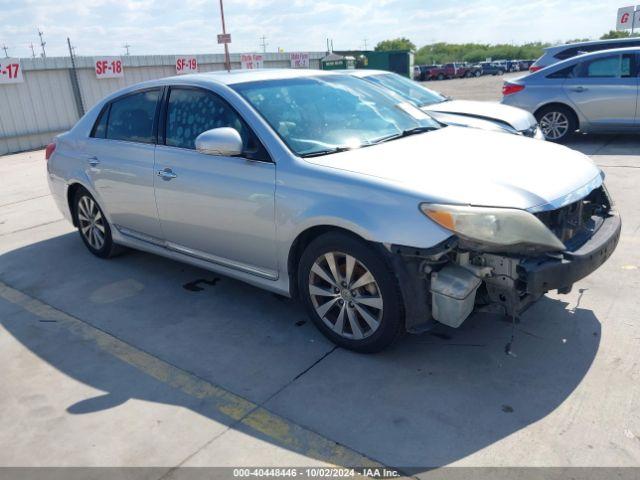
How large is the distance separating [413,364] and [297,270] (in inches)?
36.7

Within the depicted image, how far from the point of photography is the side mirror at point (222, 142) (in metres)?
3.50

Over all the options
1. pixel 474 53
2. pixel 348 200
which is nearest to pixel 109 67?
pixel 348 200

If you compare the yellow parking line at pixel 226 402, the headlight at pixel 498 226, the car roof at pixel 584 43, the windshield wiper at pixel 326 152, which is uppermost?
the car roof at pixel 584 43

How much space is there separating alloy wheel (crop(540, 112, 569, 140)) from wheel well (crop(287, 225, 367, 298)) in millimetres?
7758

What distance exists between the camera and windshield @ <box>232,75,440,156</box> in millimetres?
3668

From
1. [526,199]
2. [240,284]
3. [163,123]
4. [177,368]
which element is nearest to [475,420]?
[526,199]

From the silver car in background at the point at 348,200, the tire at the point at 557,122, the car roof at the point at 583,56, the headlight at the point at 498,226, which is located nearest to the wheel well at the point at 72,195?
the silver car in background at the point at 348,200

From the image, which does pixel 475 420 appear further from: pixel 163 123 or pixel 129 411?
pixel 163 123

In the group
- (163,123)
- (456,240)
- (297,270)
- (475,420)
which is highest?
(163,123)

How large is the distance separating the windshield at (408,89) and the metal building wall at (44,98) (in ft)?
34.1

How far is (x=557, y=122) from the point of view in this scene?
9719mm

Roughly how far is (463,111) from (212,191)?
15.9 ft

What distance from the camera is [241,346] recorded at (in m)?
3.65

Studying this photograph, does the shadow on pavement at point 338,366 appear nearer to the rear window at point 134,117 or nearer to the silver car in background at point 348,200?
the silver car in background at point 348,200
